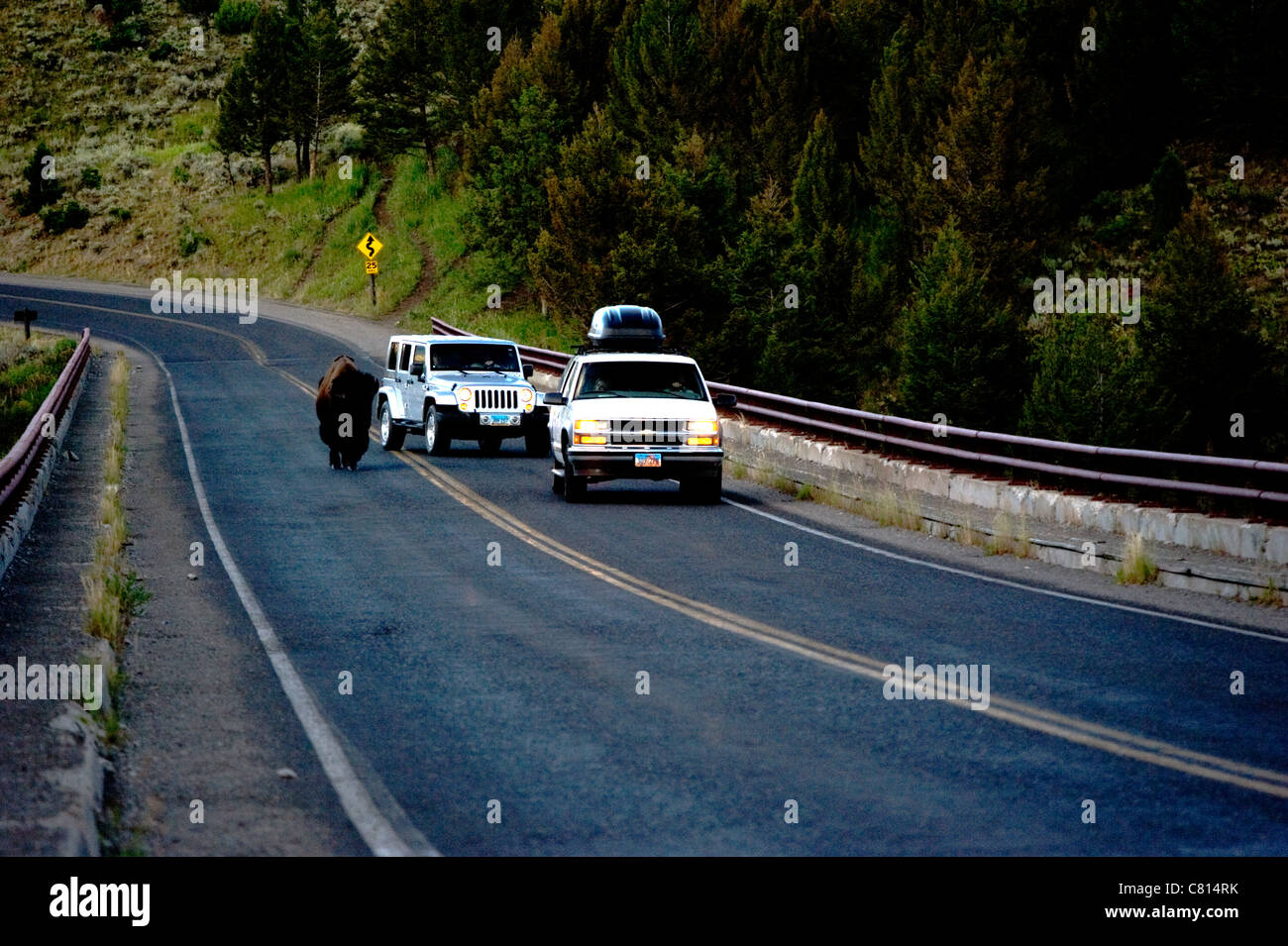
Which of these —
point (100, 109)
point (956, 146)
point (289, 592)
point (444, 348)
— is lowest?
point (289, 592)

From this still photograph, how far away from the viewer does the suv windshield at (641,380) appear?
861 inches

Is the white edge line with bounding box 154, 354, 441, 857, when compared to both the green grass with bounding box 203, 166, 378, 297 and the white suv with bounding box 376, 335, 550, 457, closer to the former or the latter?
the white suv with bounding box 376, 335, 550, 457

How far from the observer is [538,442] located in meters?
28.0

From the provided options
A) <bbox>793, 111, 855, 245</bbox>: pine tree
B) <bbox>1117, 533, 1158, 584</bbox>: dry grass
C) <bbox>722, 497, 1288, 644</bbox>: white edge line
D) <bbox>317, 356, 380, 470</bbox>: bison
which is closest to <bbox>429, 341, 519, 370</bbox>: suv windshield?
<bbox>317, 356, 380, 470</bbox>: bison

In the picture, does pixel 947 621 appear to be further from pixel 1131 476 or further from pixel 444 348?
pixel 444 348

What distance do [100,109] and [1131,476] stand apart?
106m

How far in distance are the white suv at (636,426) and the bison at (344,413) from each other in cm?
436

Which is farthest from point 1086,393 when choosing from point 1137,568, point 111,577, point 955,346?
point 111,577

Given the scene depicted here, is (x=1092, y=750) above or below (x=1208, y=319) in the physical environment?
below

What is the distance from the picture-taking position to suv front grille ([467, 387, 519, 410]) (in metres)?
26.8

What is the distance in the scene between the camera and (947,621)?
12570 mm

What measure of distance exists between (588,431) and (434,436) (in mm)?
7013

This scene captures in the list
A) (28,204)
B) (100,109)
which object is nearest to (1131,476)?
(28,204)
